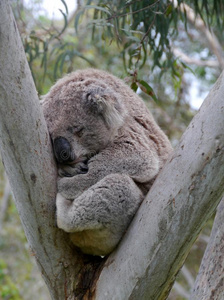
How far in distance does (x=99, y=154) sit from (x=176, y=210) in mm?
781

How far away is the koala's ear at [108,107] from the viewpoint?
2848 millimetres

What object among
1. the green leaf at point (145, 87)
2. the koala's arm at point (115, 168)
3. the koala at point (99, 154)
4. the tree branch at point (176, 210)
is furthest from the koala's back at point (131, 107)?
the tree branch at point (176, 210)

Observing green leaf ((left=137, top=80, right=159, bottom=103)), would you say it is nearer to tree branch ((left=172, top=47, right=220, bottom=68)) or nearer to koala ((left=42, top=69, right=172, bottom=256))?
koala ((left=42, top=69, right=172, bottom=256))

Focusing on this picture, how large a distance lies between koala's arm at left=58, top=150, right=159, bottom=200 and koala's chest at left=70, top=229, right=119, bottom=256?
235 mm

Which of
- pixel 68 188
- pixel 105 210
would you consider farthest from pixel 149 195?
pixel 68 188

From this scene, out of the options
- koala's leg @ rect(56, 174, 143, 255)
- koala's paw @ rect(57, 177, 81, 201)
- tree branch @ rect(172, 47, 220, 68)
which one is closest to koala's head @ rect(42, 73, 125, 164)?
koala's paw @ rect(57, 177, 81, 201)

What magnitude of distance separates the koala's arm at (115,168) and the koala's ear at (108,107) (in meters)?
0.24

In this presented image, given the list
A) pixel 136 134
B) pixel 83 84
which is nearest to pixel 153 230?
pixel 136 134

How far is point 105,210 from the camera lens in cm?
249

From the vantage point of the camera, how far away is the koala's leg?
97.5 inches

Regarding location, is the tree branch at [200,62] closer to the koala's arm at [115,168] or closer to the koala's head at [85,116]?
the koala's head at [85,116]

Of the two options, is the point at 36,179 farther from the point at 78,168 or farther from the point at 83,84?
the point at 83,84

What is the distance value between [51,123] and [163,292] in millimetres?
1291

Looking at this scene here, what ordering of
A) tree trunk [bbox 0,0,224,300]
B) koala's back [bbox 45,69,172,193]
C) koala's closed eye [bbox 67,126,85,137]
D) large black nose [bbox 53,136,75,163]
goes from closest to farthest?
tree trunk [bbox 0,0,224,300], large black nose [bbox 53,136,75,163], koala's back [bbox 45,69,172,193], koala's closed eye [bbox 67,126,85,137]
